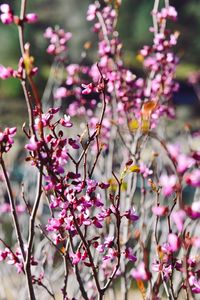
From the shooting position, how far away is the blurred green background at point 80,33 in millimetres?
17859

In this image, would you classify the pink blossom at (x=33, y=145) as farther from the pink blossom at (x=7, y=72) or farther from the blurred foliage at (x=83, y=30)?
the blurred foliage at (x=83, y=30)

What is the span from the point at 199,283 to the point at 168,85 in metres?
1.81

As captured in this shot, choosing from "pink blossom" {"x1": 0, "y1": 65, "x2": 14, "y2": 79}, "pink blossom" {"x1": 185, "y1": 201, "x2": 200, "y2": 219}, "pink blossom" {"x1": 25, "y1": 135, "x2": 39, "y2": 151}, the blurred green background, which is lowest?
"pink blossom" {"x1": 185, "y1": 201, "x2": 200, "y2": 219}

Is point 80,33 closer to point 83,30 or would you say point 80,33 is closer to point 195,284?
point 83,30

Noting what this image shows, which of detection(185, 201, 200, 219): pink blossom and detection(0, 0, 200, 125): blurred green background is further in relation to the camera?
detection(0, 0, 200, 125): blurred green background

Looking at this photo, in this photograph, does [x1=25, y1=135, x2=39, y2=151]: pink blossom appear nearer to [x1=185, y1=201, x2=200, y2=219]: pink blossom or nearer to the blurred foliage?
[x1=185, y1=201, x2=200, y2=219]: pink blossom

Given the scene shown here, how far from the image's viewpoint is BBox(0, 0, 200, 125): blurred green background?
17859 mm

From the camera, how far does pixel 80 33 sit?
17.8 metres

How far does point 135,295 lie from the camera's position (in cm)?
595

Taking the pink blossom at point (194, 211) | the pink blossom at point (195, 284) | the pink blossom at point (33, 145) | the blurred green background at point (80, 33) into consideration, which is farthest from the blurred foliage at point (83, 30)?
the pink blossom at point (194, 211)

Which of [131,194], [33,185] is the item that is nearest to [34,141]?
[131,194]

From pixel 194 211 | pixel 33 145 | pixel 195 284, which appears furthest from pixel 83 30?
pixel 194 211

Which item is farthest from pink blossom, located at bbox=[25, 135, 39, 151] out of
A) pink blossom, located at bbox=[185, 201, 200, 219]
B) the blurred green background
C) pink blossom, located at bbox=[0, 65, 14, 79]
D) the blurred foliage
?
the blurred foliage

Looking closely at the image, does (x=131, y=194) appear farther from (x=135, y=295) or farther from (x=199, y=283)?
(x=135, y=295)
